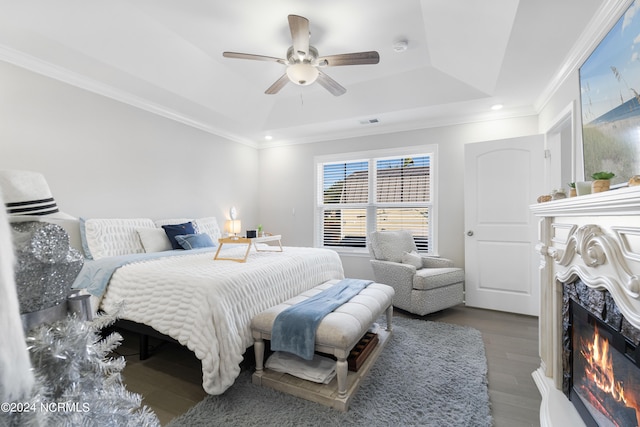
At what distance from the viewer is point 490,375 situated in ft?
7.07

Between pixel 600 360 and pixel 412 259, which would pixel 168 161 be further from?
pixel 600 360

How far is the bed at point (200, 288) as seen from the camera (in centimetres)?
180

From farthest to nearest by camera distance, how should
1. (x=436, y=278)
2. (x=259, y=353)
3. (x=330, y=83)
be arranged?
(x=436, y=278) → (x=330, y=83) → (x=259, y=353)

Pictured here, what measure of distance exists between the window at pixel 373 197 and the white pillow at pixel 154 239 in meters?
2.46

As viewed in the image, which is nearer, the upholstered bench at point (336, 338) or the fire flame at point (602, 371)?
the fire flame at point (602, 371)

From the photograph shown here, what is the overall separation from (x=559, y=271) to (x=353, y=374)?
1509 mm

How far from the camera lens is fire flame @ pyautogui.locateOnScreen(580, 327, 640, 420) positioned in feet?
3.76

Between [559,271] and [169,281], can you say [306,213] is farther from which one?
[559,271]

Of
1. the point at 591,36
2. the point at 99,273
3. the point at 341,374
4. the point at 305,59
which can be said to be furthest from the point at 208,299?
the point at 591,36

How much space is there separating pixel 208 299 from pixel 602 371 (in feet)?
6.75

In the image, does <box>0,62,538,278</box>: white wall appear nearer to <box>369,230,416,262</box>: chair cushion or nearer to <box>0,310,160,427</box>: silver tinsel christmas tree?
<box>369,230,416,262</box>: chair cushion

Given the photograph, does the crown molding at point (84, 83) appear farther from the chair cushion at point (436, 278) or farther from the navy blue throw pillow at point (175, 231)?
the chair cushion at point (436, 278)

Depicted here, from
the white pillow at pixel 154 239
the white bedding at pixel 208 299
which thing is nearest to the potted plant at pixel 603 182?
the white bedding at pixel 208 299

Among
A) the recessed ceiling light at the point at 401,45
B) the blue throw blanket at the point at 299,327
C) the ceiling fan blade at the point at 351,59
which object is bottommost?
the blue throw blanket at the point at 299,327
